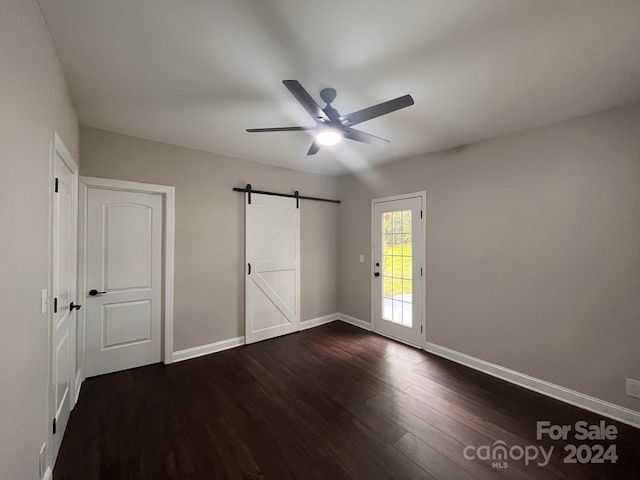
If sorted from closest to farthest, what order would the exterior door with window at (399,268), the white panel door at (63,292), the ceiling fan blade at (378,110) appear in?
the ceiling fan blade at (378,110) < the white panel door at (63,292) < the exterior door with window at (399,268)

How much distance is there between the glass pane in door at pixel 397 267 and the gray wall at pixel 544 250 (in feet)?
1.03

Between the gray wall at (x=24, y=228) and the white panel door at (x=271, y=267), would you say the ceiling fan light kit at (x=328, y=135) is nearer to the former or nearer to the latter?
the gray wall at (x=24, y=228)

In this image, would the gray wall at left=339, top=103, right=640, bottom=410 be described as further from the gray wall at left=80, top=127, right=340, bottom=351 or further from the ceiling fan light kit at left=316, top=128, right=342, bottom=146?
the gray wall at left=80, top=127, right=340, bottom=351

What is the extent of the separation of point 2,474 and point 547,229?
3.86 m

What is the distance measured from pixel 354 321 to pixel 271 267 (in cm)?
177

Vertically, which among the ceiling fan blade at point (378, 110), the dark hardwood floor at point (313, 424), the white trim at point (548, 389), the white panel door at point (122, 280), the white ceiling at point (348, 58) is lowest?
the dark hardwood floor at point (313, 424)

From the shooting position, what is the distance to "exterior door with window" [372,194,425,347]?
3.56 metres

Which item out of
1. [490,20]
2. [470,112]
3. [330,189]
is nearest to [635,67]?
[470,112]

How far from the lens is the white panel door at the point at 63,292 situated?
176 centimetres

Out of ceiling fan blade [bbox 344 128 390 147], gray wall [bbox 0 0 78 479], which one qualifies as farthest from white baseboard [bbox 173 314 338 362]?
ceiling fan blade [bbox 344 128 390 147]

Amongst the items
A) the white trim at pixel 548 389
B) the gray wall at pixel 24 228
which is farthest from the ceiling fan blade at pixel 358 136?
the white trim at pixel 548 389

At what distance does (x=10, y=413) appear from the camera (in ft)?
3.39

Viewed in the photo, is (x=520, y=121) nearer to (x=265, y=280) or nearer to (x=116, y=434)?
(x=265, y=280)

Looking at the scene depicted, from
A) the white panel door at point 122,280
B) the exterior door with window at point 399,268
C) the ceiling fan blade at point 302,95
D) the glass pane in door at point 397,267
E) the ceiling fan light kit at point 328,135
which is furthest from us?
the glass pane in door at point 397,267
